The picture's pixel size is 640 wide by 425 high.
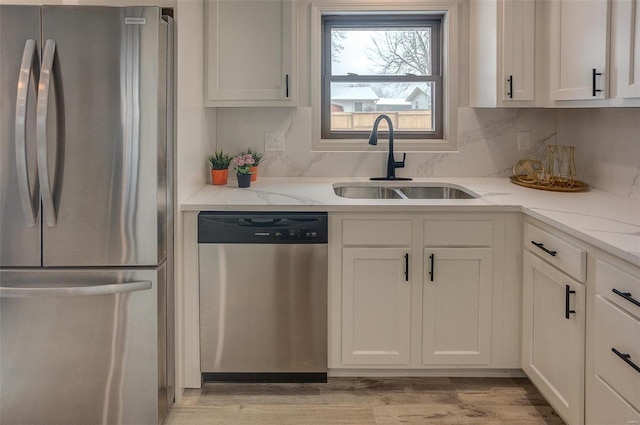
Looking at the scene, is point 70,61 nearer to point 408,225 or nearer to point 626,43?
point 408,225

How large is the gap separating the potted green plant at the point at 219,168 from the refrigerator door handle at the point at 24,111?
1051 mm

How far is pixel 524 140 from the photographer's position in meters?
3.19

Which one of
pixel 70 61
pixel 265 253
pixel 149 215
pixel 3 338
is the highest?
pixel 70 61

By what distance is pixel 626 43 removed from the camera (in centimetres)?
204

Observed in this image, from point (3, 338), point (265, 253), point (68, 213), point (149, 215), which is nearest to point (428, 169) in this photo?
point (265, 253)

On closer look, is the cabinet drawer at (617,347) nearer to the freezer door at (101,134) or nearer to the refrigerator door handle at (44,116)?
the freezer door at (101,134)

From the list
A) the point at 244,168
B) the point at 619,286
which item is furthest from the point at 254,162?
the point at 619,286

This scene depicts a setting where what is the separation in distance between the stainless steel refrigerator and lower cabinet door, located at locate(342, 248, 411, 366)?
82 centimetres

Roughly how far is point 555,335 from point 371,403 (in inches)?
32.7

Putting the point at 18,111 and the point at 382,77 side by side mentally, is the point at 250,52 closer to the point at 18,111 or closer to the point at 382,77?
the point at 382,77

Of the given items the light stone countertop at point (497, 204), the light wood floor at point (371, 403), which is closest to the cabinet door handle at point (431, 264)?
the light stone countertop at point (497, 204)

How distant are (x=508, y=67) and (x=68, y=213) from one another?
216 centimetres

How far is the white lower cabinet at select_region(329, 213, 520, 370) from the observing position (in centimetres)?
239

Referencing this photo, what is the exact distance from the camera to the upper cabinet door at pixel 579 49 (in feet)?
A: 7.20
